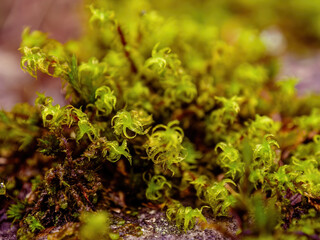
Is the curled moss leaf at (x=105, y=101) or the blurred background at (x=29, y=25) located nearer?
the curled moss leaf at (x=105, y=101)

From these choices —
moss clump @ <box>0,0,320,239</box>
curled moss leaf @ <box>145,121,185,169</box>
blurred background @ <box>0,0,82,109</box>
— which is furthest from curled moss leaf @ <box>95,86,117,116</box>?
blurred background @ <box>0,0,82,109</box>

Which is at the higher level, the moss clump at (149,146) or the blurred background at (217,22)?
the blurred background at (217,22)

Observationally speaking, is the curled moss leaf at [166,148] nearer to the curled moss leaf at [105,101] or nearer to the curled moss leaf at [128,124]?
the curled moss leaf at [128,124]

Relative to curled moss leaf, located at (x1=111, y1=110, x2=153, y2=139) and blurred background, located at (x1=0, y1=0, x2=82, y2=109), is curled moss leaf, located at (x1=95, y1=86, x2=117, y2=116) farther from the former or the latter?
blurred background, located at (x1=0, y1=0, x2=82, y2=109)

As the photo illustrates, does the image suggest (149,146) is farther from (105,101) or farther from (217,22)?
(217,22)

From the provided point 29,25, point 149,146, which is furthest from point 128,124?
point 29,25

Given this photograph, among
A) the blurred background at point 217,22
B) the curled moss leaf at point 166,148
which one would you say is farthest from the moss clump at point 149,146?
the blurred background at point 217,22

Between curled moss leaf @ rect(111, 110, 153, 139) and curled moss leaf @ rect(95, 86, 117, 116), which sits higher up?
curled moss leaf @ rect(95, 86, 117, 116)
